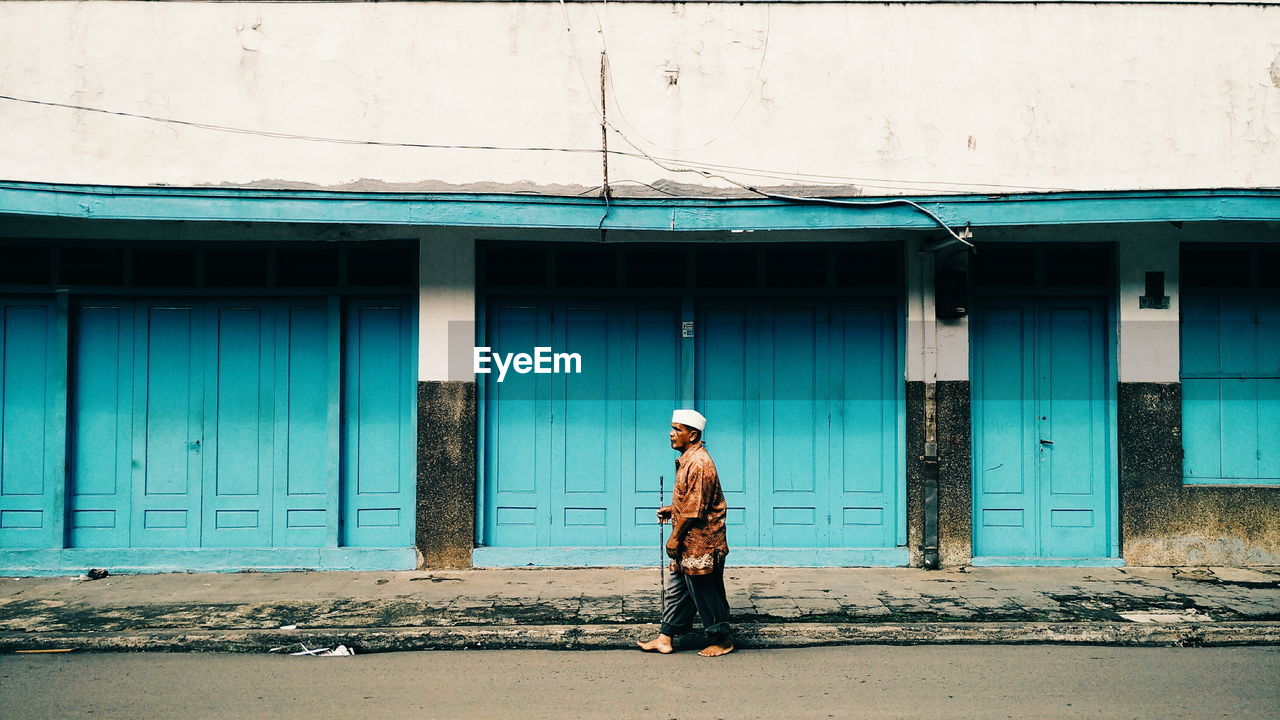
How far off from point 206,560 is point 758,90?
266 inches

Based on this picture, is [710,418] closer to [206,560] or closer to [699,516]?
[699,516]

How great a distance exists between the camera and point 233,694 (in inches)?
216

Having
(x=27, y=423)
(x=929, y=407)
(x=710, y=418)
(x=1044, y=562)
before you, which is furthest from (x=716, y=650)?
(x=27, y=423)

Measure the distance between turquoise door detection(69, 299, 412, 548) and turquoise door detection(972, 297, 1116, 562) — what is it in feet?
18.3

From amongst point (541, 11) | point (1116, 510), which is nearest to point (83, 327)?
point (541, 11)

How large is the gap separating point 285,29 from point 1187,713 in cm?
867

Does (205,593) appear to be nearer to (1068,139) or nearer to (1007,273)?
(1007,273)

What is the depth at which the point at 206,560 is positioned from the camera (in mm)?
8562

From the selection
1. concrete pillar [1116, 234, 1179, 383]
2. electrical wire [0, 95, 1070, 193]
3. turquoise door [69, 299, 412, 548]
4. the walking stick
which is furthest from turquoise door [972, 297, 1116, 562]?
turquoise door [69, 299, 412, 548]

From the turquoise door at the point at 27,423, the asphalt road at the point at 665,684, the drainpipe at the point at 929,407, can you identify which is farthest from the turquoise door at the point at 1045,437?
the turquoise door at the point at 27,423

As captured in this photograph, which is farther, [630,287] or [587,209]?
[630,287]

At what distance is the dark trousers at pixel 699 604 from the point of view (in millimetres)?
6148

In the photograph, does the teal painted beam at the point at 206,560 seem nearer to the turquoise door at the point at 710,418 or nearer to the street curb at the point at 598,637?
the turquoise door at the point at 710,418

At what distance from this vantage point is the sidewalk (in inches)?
258
